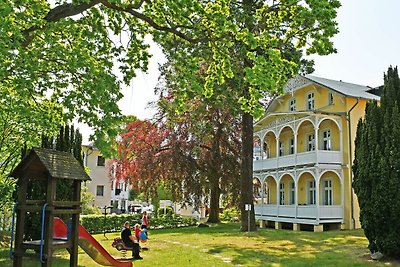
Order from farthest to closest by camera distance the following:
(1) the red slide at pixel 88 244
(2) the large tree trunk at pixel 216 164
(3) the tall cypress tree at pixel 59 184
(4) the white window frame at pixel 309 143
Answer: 1. (2) the large tree trunk at pixel 216 164
2. (4) the white window frame at pixel 309 143
3. (3) the tall cypress tree at pixel 59 184
4. (1) the red slide at pixel 88 244

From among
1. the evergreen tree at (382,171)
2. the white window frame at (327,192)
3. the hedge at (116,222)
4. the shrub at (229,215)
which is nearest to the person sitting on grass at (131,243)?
the evergreen tree at (382,171)

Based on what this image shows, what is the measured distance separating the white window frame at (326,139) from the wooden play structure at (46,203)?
20599mm

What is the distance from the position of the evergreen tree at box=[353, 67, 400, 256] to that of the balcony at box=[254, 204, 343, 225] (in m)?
12.0

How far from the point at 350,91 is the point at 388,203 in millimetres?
16342

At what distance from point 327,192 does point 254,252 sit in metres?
13.3

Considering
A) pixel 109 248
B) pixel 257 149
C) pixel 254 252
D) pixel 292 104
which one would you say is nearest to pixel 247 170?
pixel 292 104

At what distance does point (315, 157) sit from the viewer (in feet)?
86.6

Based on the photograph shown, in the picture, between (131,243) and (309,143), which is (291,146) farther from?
(131,243)

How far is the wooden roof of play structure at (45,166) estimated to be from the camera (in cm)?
1010

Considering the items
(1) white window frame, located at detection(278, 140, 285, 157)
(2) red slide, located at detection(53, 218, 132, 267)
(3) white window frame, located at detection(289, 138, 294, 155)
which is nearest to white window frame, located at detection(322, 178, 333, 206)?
(3) white window frame, located at detection(289, 138, 294, 155)

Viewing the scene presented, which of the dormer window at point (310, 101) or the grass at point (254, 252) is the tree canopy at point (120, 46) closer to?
the grass at point (254, 252)

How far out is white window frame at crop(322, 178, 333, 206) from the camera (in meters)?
27.8

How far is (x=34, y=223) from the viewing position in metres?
14.8

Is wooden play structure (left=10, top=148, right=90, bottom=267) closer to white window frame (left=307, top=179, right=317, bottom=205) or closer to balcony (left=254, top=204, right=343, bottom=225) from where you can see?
balcony (left=254, top=204, right=343, bottom=225)
